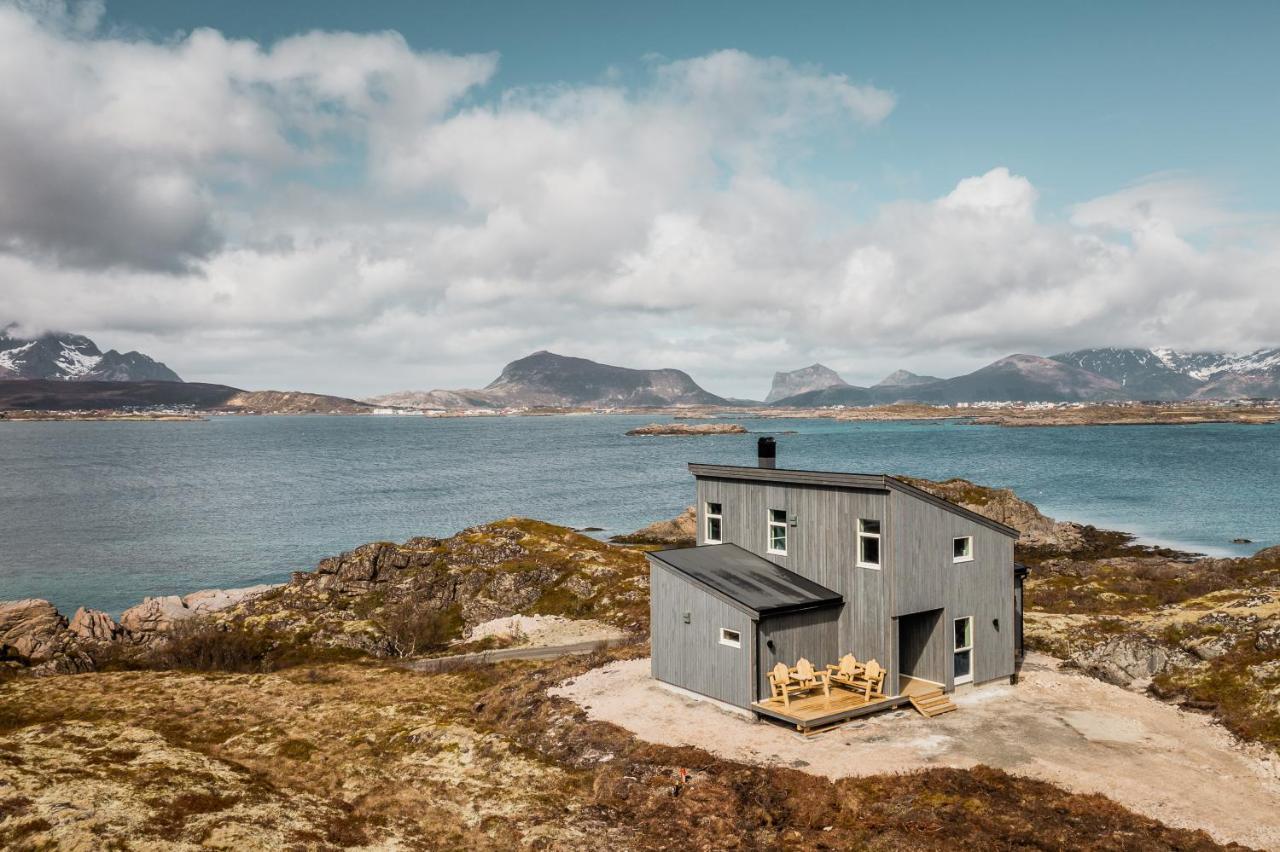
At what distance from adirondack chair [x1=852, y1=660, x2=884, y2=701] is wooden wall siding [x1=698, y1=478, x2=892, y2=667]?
19.8 inches

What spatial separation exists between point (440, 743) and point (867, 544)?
49.2 feet

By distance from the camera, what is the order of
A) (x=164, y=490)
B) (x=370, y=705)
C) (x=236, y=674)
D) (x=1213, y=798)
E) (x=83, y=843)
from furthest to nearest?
1. (x=164, y=490)
2. (x=236, y=674)
3. (x=370, y=705)
4. (x=1213, y=798)
5. (x=83, y=843)

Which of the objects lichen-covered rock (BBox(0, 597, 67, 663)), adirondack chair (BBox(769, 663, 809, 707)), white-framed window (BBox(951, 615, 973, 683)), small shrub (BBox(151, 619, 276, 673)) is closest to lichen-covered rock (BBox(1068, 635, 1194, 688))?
white-framed window (BBox(951, 615, 973, 683))

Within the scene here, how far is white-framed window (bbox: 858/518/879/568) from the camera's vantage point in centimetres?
2544

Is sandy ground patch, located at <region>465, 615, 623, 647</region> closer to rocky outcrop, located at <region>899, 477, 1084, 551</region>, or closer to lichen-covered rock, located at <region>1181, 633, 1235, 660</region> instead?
lichen-covered rock, located at <region>1181, 633, 1235, 660</region>

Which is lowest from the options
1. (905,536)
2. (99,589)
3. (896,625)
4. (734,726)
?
(99,589)

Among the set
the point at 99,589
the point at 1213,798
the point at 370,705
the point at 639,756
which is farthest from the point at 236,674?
the point at 99,589

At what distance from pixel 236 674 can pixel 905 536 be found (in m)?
27.5

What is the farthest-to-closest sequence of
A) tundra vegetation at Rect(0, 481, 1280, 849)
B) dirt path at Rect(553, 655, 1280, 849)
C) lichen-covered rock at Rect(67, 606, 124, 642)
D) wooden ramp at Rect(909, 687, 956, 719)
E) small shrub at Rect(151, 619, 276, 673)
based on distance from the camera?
lichen-covered rock at Rect(67, 606, 124, 642) → small shrub at Rect(151, 619, 276, 673) → wooden ramp at Rect(909, 687, 956, 719) → dirt path at Rect(553, 655, 1280, 849) → tundra vegetation at Rect(0, 481, 1280, 849)

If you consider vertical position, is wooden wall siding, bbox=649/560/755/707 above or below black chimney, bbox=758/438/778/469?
below

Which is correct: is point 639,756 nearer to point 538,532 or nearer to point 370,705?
point 370,705

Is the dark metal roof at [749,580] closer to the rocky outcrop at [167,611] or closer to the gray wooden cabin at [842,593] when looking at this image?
the gray wooden cabin at [842,593]

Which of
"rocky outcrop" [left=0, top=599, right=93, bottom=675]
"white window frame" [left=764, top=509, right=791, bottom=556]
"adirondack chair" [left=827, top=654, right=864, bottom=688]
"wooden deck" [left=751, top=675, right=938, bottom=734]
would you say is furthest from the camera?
"rocky outcrop" [left=0, top=599, right=93, bottom=675]

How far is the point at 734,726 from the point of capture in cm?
2369
